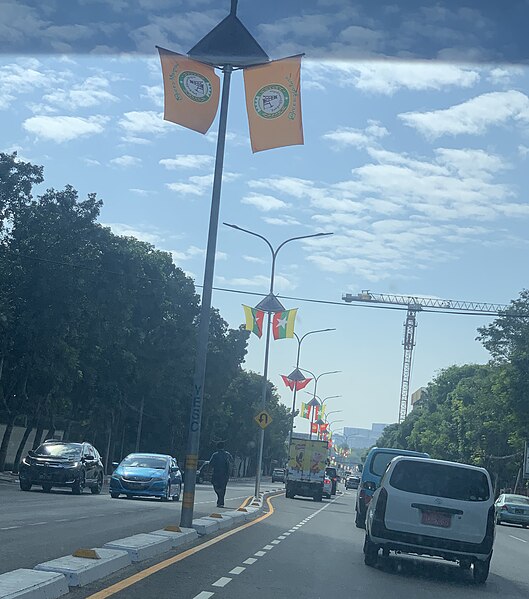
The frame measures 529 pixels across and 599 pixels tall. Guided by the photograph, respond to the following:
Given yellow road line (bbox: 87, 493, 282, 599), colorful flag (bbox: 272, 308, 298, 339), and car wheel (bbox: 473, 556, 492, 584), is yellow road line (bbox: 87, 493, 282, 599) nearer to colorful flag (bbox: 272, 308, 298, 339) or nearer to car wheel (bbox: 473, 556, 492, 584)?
car wheel (bbox: 473, 556, 492, 584)

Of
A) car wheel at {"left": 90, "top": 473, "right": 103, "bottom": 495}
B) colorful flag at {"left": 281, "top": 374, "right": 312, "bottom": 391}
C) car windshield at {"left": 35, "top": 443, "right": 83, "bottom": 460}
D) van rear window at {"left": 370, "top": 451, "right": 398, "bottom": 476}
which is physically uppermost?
colorful flag at {"left": 281, "top": 374, "right": 312, "bottom": 391}

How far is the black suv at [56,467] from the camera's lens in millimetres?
33594

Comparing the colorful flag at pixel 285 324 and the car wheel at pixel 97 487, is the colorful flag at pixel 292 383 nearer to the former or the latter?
the colorful flag at pixel 285 324

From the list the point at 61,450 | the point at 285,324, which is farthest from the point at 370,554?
the point at 285,324

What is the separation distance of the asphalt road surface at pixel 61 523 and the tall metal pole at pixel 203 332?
1340mm

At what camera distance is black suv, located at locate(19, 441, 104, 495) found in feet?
110

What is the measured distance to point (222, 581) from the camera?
12.6 m

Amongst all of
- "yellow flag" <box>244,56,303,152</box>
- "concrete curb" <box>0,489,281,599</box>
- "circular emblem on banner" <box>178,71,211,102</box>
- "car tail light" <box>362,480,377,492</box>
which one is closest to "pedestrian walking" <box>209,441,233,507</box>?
"car tail light" <box>362,480,377,492</box>

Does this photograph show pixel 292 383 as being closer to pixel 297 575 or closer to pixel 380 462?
pixel 380 462

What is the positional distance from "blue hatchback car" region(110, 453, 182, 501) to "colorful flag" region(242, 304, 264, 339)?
6977mm

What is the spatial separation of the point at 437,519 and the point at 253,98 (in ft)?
29.0

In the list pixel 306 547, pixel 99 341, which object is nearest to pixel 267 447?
pixel 99 341

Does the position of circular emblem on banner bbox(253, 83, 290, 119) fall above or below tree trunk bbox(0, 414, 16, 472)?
above

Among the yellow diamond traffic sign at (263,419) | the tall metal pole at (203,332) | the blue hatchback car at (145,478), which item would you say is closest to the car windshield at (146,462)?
the blue hatchback car at (145,478)
